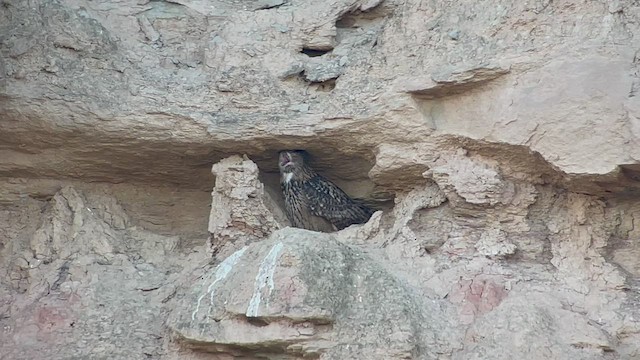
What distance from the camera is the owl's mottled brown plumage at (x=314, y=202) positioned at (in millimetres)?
5168

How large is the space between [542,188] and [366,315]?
0.99 m

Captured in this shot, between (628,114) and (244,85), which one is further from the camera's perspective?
(244,85)

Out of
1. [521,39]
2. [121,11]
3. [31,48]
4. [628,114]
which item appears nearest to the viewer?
[628,114]

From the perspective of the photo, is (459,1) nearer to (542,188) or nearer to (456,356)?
(542,188)

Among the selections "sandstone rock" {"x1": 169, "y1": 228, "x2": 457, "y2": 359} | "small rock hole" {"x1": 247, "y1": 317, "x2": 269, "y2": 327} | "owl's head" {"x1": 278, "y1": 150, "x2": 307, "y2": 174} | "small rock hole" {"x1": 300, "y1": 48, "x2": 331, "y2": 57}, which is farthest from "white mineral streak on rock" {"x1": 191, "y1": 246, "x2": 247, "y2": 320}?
"small rock hole" {"x1": 300, "y1": 48, "x2": 331, "y2": 57}

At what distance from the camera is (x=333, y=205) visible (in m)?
5.26

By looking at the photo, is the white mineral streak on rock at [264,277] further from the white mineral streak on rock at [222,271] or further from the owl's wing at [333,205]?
the owl's wing at [333,205]


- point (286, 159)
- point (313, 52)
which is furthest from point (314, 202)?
point (313, 52)

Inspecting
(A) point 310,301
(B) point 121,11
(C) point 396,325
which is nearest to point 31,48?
(B) point 121,11

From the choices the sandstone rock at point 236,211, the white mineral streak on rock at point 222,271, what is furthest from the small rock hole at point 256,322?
the sandstone rock at point 236,211

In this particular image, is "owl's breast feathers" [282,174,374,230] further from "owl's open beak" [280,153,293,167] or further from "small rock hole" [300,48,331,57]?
"small rock hole" [300,48,331,57]

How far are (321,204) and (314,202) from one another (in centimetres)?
4

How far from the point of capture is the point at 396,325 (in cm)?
429

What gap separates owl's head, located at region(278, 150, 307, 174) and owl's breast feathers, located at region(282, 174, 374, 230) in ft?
0.23
